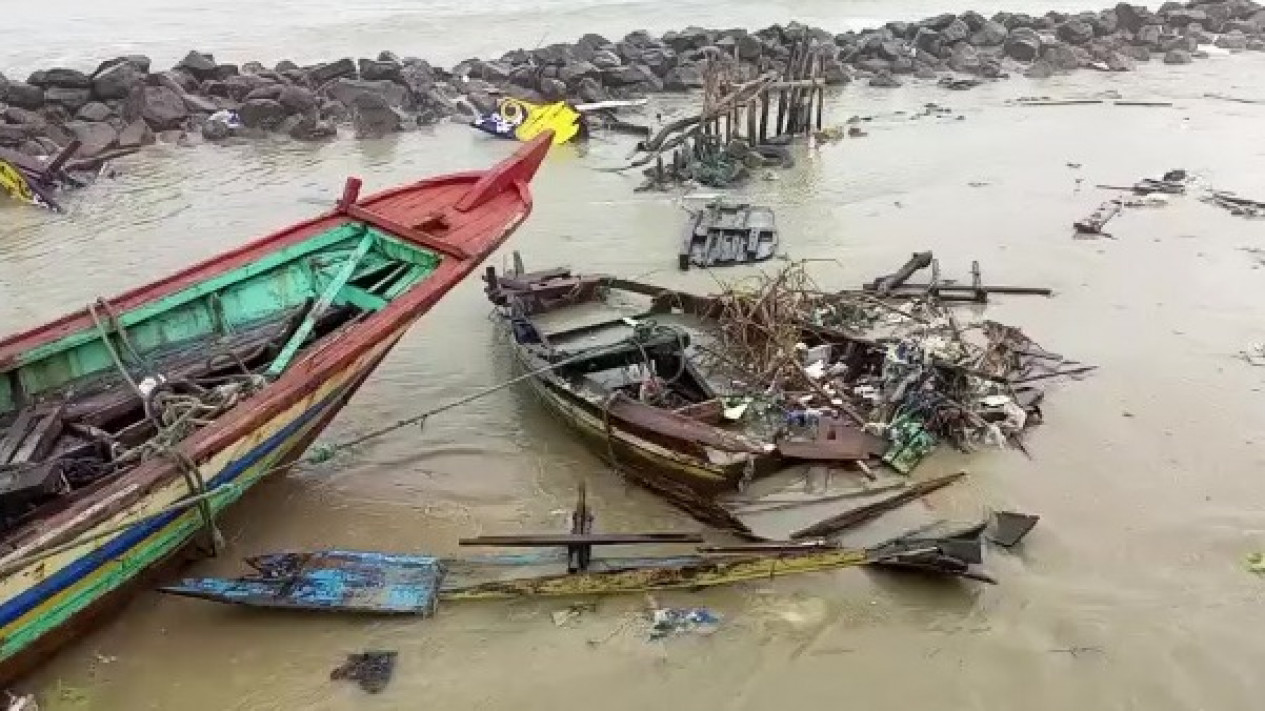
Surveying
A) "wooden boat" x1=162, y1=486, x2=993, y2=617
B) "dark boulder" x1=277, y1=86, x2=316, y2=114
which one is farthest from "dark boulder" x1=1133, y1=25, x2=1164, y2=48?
"wooden boat" x1=162, y1=486, x2=993, y2=617

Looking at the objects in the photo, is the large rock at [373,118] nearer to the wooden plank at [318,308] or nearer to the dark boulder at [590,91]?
the dark boulder at [590,91]

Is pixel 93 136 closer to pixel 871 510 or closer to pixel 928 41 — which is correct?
pixel 871 510

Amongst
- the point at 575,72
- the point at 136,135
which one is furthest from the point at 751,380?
the point at 575,72

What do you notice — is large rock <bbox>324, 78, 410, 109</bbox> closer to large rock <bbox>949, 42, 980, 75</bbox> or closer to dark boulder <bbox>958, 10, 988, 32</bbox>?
Result: large rock <bbox>949, 42, 980, 75</bbox>

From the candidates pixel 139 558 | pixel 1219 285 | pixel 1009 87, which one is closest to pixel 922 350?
pixel 1219 285

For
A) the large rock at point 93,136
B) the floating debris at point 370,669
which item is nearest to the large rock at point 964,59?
the large rock at point 93,136
